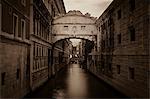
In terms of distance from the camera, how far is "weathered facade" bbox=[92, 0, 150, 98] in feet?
38.9

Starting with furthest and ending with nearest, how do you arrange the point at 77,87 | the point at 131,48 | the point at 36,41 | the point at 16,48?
1. the point at 77,87
2. the point at 36,41
3. the point at 131,48
4. the point at 16,48

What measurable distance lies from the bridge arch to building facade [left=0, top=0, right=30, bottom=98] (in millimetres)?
14504

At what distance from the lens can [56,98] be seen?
15008 millimetres

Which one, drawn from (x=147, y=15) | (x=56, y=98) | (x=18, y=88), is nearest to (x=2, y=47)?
(x=18, y=88)

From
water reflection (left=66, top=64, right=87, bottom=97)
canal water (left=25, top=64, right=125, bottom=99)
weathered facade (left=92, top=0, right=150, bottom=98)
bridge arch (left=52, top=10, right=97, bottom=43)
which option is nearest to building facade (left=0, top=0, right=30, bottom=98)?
canal water (left=25, top=64, right=125, bottom=99)

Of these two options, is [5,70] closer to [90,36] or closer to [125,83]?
[125,83]

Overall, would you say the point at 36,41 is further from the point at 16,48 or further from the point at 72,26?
the point at 72,26

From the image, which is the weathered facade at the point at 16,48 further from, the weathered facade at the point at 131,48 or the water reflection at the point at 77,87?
the weathered facade at the point at 131,48

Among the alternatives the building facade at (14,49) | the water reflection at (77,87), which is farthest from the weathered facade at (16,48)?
the water reflection at (77,87)

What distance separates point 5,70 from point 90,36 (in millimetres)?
21648

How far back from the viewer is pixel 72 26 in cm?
3081

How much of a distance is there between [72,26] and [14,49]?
19.2m

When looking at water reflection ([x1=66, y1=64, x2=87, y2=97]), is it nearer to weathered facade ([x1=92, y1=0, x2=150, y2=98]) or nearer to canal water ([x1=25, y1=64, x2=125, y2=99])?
canal water ([x1=25, y1=64, x2=125, y2=99])

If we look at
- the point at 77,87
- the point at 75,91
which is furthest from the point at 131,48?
the point at 77,87
